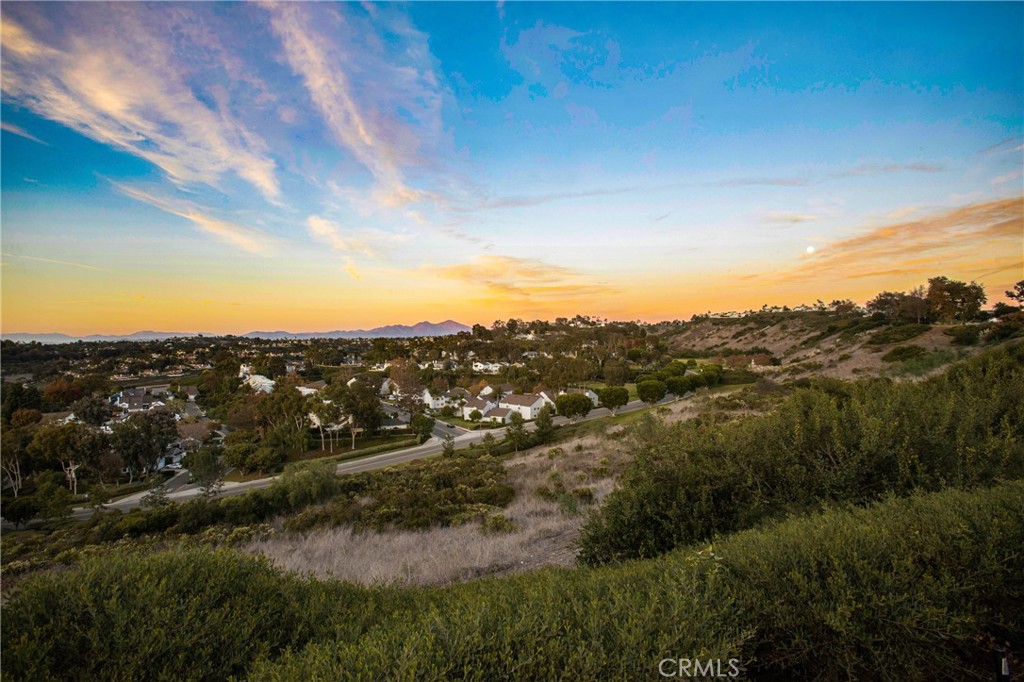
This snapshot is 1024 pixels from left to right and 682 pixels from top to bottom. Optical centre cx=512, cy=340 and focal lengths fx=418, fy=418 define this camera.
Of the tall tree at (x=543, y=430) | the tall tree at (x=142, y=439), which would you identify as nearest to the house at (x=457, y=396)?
the tall tree at (x=543, y=430)

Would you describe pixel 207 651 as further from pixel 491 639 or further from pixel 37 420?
pixel 37 420

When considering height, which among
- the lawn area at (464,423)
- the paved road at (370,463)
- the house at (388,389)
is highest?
the house at (388,389)

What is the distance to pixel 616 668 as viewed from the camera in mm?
2166

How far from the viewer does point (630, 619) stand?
2375mm

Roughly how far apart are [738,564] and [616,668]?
4.46 feet

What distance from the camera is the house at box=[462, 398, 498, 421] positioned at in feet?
166

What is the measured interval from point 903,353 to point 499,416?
3469cm

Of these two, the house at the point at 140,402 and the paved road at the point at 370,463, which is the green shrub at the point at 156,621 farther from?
the house at the point at 140,402

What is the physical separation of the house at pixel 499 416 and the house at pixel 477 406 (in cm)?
115

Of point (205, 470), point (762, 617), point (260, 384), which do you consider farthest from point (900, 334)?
point (260, 384)

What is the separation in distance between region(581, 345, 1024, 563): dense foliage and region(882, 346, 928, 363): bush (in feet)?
92.8

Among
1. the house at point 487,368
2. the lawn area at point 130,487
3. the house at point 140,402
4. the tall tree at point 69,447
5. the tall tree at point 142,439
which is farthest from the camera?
the house at point 487,368

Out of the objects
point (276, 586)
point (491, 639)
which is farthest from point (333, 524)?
point (491, 639)

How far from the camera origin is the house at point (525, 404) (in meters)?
46.1
